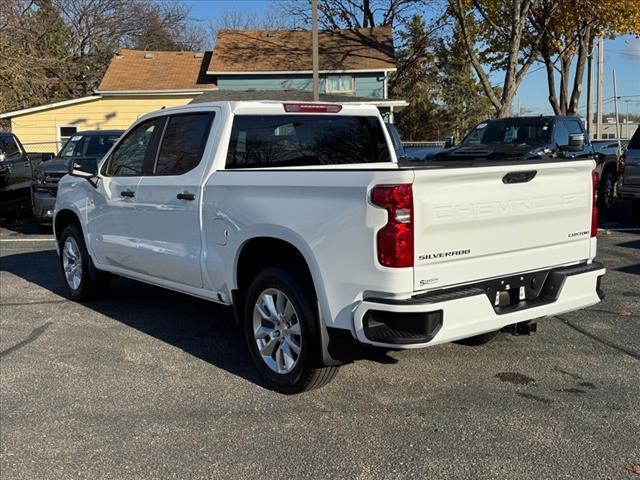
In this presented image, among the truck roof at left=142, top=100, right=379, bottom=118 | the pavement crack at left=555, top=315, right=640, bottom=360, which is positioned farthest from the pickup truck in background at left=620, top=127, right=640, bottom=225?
the truck roof at left=142, top=100, right=379, bottom=118

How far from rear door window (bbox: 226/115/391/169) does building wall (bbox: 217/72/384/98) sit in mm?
24559

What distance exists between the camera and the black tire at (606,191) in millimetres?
14058

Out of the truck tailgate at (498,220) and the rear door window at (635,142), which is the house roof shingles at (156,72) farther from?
the truck tailgate at (498,220)

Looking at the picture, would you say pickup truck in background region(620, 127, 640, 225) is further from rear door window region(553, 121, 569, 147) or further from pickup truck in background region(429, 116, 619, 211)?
rear door window region(553, 121, 569, 147)

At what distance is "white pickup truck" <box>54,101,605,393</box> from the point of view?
362 centimetres

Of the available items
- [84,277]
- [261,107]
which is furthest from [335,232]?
[84,277]

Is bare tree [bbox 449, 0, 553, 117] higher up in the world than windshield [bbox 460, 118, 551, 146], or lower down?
higher up

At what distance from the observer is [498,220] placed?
12.9ft

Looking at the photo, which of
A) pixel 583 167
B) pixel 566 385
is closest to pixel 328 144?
pixel 583 167

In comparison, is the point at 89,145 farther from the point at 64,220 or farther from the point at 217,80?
the point at 217,80

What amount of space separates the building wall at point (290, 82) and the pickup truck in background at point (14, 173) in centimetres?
1626

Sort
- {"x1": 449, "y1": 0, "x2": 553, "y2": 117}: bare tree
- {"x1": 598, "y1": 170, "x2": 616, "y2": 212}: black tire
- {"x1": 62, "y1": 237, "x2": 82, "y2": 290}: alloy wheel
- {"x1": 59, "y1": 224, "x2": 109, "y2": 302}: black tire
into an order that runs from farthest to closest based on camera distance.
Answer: {"x1": 449, "y1": 0, "x2": 553, "y2": 117}: bare tree → {"x1": 598, "y1": 170, "x2": 616, "y2": 212}: black tire → {"x1": 62, "y1": 237, "x2": 82, "y2": 290}: alloy wheel → {"x1": 59, "y1": 224, "x2": 109, "y2": 302}: black tire

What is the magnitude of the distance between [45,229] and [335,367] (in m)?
10.2

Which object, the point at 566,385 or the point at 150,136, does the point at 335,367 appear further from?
the point at 150,136
